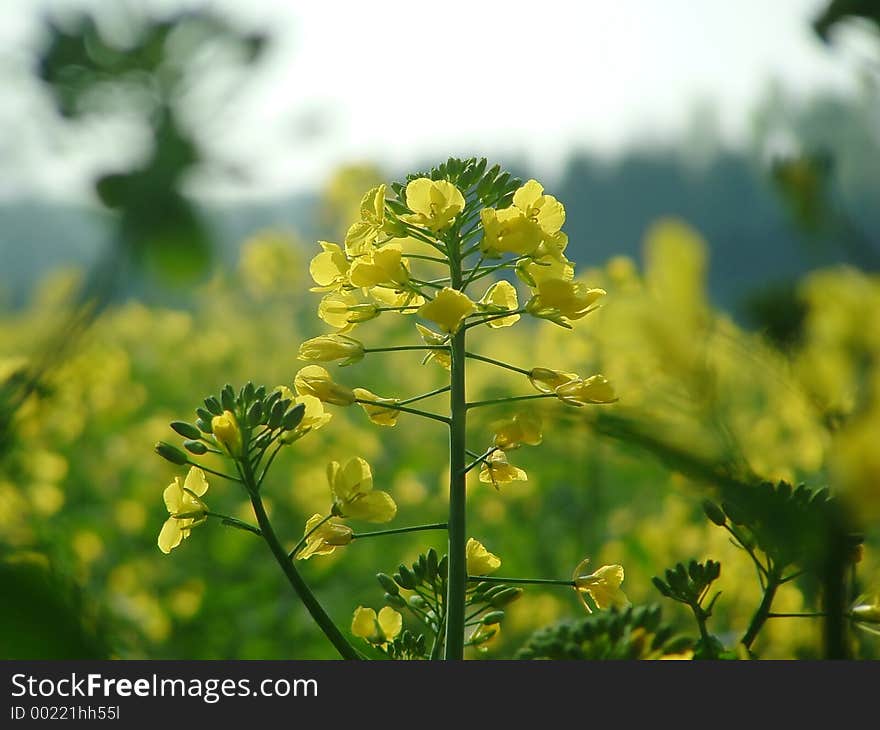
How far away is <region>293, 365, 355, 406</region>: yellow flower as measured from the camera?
879 millimetres

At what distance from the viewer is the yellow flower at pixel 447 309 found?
0.80 metres

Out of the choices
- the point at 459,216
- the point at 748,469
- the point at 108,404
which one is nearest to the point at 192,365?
the point at 108,404

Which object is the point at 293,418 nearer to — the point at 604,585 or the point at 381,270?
the point at 381,270

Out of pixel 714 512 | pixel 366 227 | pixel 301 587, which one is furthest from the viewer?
pixel 366 227

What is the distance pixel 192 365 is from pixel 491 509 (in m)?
2.74

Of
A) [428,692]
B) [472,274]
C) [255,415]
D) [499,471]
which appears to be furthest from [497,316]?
[428,692]

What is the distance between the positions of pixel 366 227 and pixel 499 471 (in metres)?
0.29

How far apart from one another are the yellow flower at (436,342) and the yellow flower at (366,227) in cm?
10

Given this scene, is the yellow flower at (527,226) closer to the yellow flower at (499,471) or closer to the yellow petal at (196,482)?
the yellow flower at (499,471)

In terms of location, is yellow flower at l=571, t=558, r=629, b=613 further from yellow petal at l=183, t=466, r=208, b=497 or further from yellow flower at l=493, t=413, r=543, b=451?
yellow petal at l=183, t=466, r=208, b=497

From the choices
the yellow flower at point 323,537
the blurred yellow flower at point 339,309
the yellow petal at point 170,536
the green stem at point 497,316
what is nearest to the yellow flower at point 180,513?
the yellow petal at point 170,536

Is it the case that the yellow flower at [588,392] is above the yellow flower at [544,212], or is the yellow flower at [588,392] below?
below

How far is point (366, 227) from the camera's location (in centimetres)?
93

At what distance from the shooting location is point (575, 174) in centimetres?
2072
